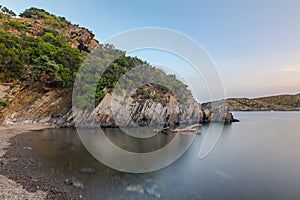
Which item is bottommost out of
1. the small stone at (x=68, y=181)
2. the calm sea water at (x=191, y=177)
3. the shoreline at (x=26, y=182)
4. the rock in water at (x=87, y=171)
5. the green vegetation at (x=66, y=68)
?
the calm sea water at (x=191, y=177)

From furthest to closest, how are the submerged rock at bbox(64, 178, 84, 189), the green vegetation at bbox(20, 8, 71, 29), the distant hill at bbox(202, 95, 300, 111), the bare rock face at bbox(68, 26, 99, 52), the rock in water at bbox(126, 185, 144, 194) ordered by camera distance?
the distant hill at bbox(202, 95, 300, 111) < the green vegetation at bbox(20, 8, 71, 29) < the bare rock face at bbox(68, 26, 99, 52) < the rock in water at bbox(126, 185, 144, 194) < the submerged rock at bbox(64, 178, 84, 189)

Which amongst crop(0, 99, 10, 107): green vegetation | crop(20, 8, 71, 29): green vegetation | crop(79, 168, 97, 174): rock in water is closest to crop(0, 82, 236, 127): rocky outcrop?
crop(0, 99, 10, 107): green vegetation

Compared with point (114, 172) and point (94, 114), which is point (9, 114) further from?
point (114, 172)

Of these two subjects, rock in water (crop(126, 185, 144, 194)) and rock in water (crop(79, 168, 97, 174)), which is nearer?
rock in water (crop(126, 185, 144, 194))

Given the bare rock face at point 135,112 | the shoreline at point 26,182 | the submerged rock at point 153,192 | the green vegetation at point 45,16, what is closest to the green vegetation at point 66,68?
the bare rock face at point 135,112

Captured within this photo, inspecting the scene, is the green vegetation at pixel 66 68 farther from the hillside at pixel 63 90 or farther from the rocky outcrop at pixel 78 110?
the rocky outcrop at pixel 78 110

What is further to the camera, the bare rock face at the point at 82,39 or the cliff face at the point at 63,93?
the bare rock face at the point at 82,39

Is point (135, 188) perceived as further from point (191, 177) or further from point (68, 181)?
point (191, 177)

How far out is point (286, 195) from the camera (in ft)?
29.5

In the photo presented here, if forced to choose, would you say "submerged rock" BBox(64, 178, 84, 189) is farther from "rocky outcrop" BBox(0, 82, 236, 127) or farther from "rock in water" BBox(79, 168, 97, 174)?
"rocky outcrop" BBox(0, 82, 236, 127)

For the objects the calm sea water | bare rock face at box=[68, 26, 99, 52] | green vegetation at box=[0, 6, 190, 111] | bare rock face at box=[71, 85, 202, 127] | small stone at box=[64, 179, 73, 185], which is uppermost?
bare rock face at box=[68, 26, 99, 52]

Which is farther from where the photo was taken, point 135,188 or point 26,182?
point 135,188

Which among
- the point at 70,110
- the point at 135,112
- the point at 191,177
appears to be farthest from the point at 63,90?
the point at 191,177

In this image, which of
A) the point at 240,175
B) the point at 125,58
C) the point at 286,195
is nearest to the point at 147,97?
the point at 125,58
